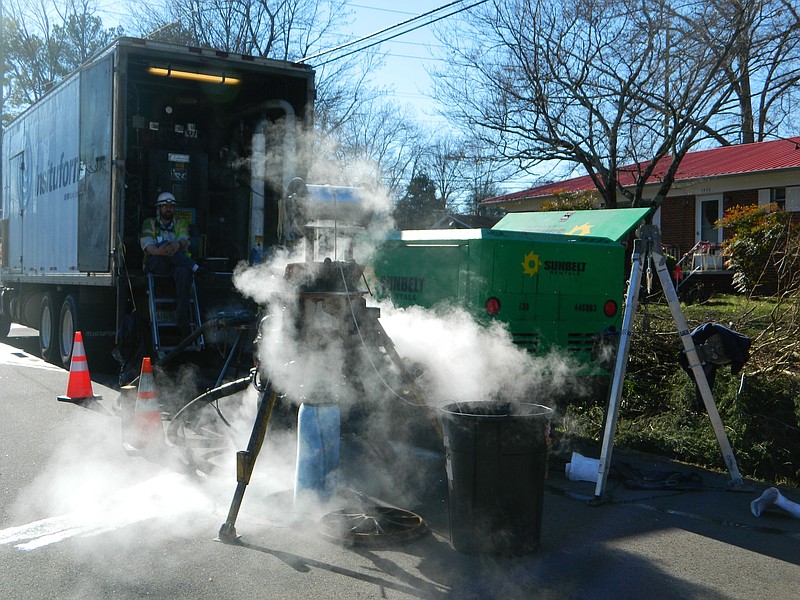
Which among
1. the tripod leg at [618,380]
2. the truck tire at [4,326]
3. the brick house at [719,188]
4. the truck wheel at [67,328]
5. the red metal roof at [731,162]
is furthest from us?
the red metal roof at [731,162]

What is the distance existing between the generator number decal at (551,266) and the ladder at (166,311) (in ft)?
12.3

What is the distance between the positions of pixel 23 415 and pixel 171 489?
3.30 metres

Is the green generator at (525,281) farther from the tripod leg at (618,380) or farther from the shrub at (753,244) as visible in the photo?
the shrub at (753,244)

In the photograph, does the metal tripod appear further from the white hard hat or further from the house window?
the house window

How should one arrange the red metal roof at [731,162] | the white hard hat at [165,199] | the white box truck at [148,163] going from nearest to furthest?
1. the white box truck at [148,163]
2. the white hard hat at [165,199]
3. the red metal roof at [731,162]

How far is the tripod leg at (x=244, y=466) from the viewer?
177 inches

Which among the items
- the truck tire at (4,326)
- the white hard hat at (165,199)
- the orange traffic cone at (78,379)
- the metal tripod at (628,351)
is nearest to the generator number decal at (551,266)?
the metal tripod at (628,351)

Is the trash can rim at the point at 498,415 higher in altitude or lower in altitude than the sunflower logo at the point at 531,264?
lower

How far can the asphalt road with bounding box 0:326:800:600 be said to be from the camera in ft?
12.8

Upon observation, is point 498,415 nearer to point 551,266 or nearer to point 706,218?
point 551,266

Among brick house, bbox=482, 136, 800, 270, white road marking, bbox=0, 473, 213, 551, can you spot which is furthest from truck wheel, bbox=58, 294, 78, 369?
brick house, bbox=482, 136, 800, 270

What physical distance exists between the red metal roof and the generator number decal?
33.6 feet

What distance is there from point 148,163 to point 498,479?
771cm

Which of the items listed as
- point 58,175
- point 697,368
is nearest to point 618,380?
point 697,368
